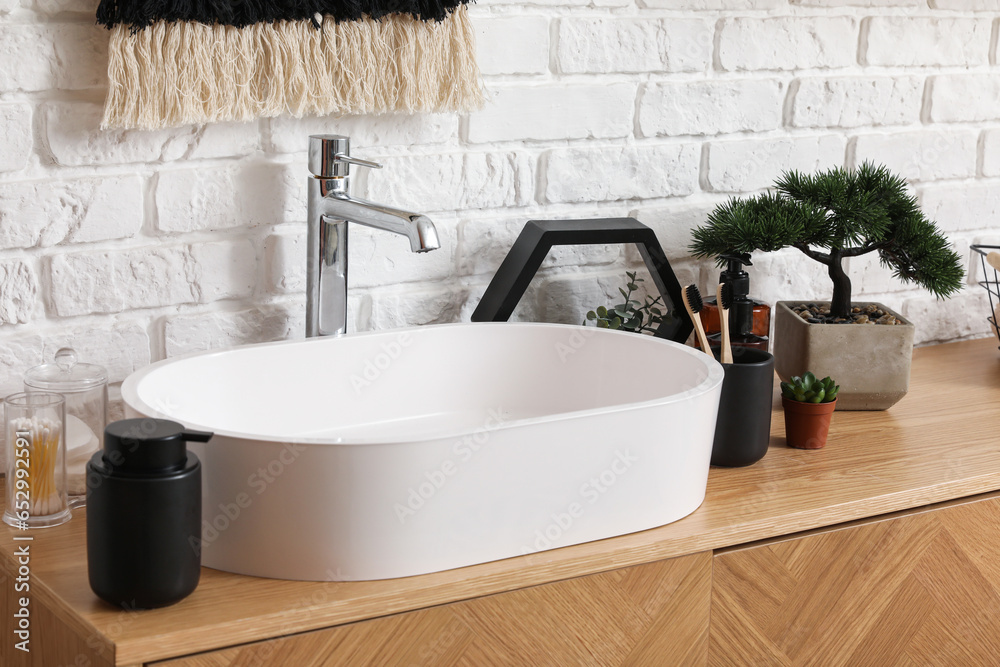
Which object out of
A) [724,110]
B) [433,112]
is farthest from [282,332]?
[724,110]

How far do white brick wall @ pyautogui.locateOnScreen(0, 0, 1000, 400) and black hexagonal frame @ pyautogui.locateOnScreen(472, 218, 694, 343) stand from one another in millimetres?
52

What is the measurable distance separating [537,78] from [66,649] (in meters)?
0.77

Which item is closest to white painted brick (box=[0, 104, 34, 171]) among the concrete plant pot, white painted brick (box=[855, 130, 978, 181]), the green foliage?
the green foliage

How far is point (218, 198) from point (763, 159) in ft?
2.36

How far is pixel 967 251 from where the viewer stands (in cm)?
150

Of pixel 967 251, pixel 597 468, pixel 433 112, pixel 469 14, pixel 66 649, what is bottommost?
pixel 66 649

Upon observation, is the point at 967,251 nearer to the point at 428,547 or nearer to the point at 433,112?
the point at 433,112

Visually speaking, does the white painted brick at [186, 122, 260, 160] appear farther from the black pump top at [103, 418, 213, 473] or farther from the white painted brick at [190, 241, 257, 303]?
the black pump top at [103, 418, 213, 473]

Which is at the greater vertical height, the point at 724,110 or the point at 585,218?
the point at 724,110

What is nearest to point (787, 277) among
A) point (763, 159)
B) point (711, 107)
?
point (763, 159)

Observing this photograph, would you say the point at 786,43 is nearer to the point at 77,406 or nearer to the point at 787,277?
the point at 787,277

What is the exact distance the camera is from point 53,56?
2.93 feet

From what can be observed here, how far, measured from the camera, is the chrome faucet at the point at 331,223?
94cm

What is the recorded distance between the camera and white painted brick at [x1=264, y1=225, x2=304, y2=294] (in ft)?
3.41
